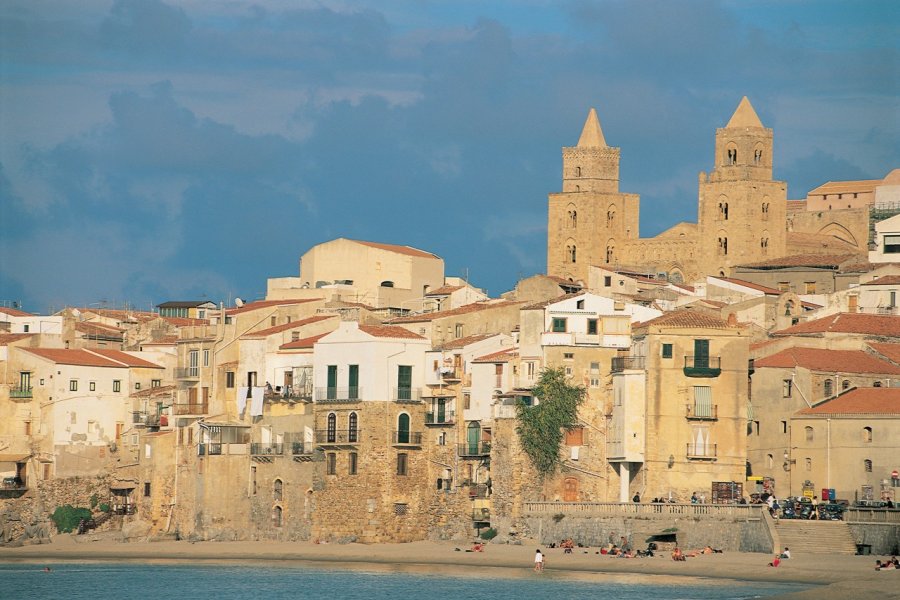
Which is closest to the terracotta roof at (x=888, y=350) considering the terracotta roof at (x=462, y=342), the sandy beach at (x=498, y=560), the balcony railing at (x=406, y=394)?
the terracotta roof at (x=462, y=342)

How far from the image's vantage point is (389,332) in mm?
97688

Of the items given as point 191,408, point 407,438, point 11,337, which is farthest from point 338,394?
point 11,337

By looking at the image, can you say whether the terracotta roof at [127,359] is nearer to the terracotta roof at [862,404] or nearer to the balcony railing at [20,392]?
the balcony railing at [20,392]

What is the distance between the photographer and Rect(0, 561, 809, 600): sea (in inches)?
3157

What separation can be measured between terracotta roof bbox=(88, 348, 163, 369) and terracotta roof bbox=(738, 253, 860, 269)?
37.3 meters

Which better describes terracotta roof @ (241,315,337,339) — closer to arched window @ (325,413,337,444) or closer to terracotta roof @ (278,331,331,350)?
terracotta roof @ (278,331,331,350)

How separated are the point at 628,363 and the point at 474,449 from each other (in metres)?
7.40

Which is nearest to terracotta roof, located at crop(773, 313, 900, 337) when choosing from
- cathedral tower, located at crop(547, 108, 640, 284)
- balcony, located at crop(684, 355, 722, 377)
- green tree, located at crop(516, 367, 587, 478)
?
balcony, located at crop(684, 355, 722, 377)

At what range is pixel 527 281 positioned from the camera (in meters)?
115

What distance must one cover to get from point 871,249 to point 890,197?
6305 mm

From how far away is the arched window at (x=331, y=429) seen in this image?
96250 millimetres

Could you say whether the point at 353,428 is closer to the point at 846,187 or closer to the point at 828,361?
the point at 828,361

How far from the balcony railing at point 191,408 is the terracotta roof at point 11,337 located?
12.7 metres

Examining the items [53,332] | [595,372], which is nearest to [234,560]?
[595,372]
